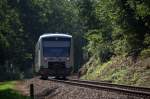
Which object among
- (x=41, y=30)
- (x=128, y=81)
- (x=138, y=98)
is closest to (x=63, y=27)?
(x=41, y=30)

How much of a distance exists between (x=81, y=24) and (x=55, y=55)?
35.7 meters

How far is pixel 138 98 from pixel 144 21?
17593 millimetres

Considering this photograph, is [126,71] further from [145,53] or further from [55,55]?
[55,55]

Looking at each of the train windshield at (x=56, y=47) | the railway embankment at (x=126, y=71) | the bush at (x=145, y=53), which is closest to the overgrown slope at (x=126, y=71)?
the railway embankment at (x=126, y=71)

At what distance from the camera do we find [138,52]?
1451 inches

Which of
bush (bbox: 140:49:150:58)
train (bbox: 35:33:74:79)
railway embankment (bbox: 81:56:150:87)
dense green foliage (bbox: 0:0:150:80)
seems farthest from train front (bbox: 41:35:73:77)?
bush (bbox: 140:49:150:58)

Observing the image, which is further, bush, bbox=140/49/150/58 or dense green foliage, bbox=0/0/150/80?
dense green foliage, bbox=0/0/150/80

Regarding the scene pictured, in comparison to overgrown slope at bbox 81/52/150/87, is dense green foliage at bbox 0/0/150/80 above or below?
above

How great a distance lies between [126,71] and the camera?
115 feet

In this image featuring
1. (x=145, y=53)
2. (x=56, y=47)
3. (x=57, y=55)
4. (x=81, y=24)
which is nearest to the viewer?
(x=145, y=53)

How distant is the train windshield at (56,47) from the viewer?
40250 millimetres

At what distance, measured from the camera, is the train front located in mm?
40125

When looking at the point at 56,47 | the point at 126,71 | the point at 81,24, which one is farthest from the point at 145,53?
the point at 81,24

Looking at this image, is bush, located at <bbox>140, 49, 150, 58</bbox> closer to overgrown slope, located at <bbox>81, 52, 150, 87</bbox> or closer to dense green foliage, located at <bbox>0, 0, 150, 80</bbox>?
dense green foliage, located at <bbox>0, 0, 150, 80</bbox>
